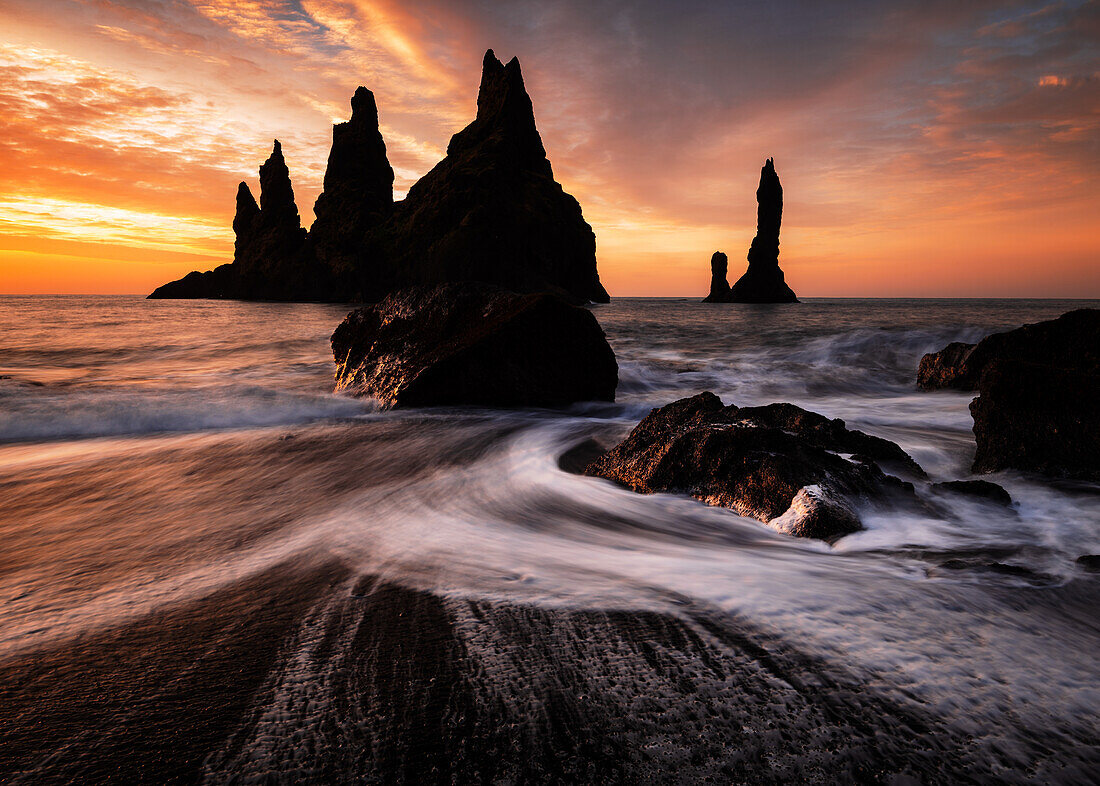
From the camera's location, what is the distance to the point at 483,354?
673 cm

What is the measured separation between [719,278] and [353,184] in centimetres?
6907

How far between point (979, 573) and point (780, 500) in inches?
38.5

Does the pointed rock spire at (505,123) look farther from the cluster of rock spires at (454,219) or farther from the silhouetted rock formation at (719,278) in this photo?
the silhouetted rock formation at (719,278)

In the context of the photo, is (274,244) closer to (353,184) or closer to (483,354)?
(353,184)

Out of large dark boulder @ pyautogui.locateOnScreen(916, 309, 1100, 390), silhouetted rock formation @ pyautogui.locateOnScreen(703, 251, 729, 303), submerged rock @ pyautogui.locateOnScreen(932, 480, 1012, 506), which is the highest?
silhouetted rock formation @ pyautogui.locateOnScreen(703, 251, 729, 303)

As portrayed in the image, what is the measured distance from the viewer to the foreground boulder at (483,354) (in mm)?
6707

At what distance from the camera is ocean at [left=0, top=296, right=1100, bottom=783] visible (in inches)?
49.2

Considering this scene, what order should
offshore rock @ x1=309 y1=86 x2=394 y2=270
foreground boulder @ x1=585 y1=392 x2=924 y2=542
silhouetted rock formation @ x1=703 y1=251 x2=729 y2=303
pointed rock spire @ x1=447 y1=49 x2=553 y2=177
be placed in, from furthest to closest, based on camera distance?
silhouetted rock formation @ x1=703 y1=251 x2=729 y2=303 → offshore rock @ x1=309 y1=86 x2=394 y2=270 → pointed rock spire @ x1=447 y1=49 x2=553 y2=177 → foreground boulder @ x1=585 y1=392 x2=924 y2=542

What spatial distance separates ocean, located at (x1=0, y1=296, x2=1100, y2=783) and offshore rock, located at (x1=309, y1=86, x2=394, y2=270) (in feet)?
241

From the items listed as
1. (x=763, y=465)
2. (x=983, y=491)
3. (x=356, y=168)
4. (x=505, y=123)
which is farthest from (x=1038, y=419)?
(x=356, y=168)

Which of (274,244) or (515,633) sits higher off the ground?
(274,244)

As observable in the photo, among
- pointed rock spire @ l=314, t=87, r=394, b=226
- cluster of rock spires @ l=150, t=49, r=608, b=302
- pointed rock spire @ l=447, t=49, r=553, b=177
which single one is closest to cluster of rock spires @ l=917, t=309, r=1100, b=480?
cluster of rock spires @ l=150, t=49, r=608, b=302

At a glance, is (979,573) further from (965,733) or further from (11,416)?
(11,416)

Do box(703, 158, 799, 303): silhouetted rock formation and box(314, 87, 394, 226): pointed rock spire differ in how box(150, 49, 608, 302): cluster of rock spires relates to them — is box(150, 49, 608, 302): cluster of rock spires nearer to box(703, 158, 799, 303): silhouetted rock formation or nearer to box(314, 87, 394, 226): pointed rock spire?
box(314, 87, 394, 226): pointed rock spire
